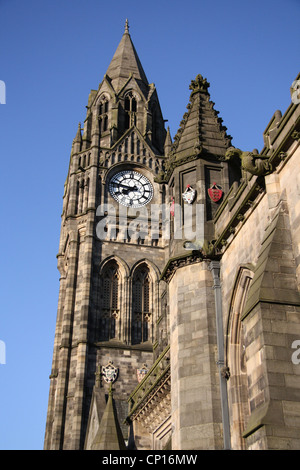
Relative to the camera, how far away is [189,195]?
18.1 m

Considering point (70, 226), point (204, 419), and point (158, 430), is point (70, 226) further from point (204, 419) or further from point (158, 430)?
point (204, 419)

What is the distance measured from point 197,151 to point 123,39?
40.4 m

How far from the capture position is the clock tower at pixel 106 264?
36.5 metres

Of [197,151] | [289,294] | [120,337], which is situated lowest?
[289,294]

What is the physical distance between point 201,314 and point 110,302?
24038 millimetres

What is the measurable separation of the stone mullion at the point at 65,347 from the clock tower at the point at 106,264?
6 centimetres

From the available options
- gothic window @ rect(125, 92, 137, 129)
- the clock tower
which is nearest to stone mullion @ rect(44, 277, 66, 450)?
the clock tower

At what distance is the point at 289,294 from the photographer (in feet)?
40.2

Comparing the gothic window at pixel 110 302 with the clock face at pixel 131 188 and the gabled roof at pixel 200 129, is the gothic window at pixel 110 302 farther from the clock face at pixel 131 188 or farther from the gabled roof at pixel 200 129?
the gabled roof at pixel 200 129

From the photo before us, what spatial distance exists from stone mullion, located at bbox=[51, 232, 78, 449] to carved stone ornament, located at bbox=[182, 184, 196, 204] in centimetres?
2141

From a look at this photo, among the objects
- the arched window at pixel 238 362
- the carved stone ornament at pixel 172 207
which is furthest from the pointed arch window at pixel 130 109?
the arched window at pixel 238 362

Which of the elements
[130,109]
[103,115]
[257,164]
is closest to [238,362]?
[257,164]

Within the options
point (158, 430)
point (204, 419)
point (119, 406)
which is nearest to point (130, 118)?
point (119, 406)

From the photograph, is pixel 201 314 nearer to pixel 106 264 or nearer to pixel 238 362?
pixel 238 362
